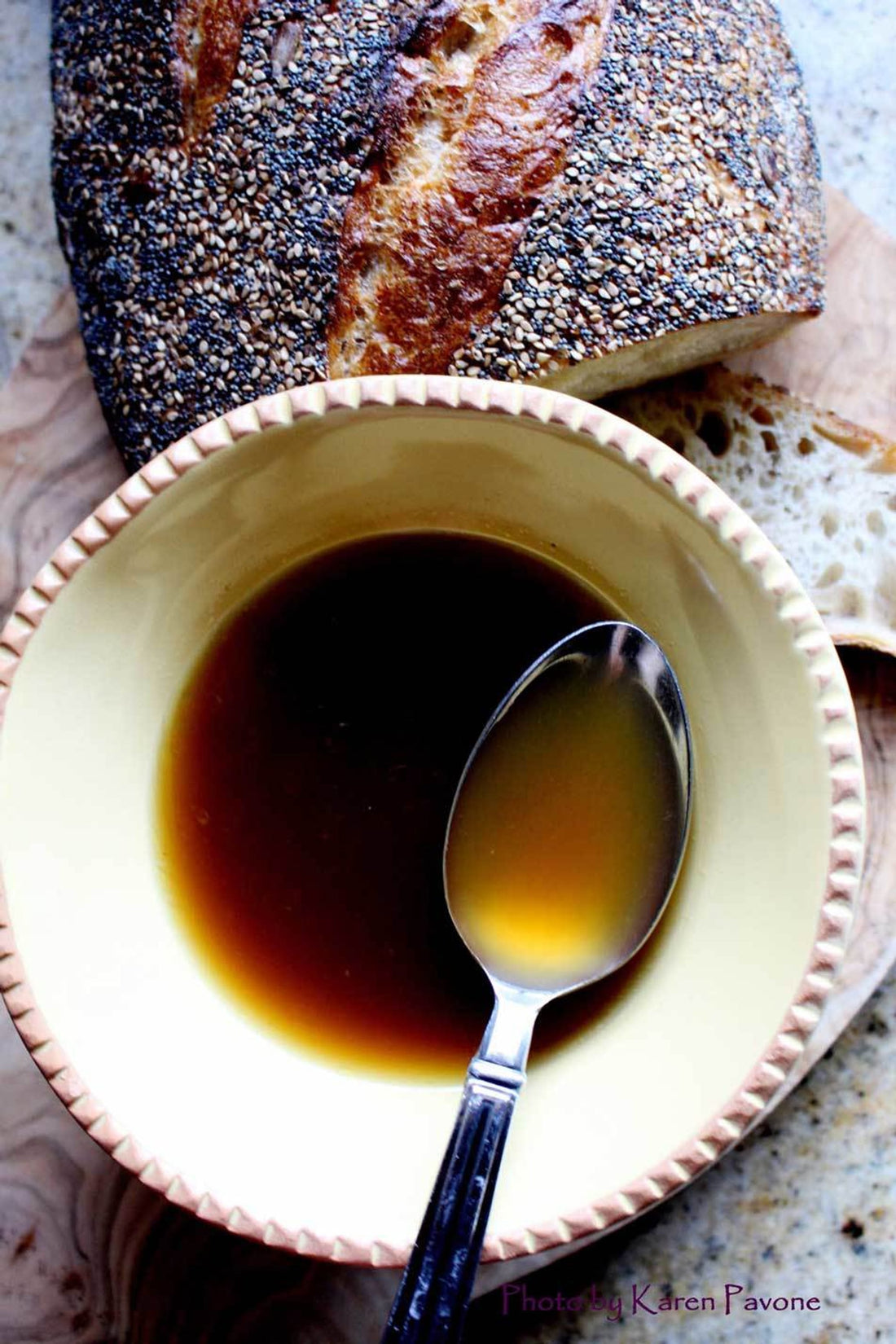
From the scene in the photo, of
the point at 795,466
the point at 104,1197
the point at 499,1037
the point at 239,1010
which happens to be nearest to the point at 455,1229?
the point at 499,1037

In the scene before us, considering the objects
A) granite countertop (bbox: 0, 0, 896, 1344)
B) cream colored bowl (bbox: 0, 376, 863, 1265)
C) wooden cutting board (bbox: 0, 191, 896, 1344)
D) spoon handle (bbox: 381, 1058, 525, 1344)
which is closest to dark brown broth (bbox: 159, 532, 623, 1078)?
cream colored bowl (bbox: 0, 376, 863, 1265)

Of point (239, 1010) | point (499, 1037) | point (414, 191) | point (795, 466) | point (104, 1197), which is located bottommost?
point (104, 1197)

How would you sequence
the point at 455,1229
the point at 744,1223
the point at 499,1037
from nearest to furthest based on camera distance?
the point at 455,1229 → the point at 499,1037 → the point at 744,1223

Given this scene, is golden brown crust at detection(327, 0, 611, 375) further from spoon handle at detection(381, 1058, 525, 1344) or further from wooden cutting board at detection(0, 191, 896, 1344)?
spoon handle at detection(381, 1058, 525, 1344)

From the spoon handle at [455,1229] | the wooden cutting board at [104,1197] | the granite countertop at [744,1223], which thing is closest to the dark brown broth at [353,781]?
the spoon handle at [455,1229]

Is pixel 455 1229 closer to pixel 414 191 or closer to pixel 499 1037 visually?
pixel 499 1037

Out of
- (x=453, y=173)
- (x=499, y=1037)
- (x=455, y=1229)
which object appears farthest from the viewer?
(x=453, y=173)

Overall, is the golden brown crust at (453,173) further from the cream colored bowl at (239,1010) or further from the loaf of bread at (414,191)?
the cream colored bowl at (239,1010)
